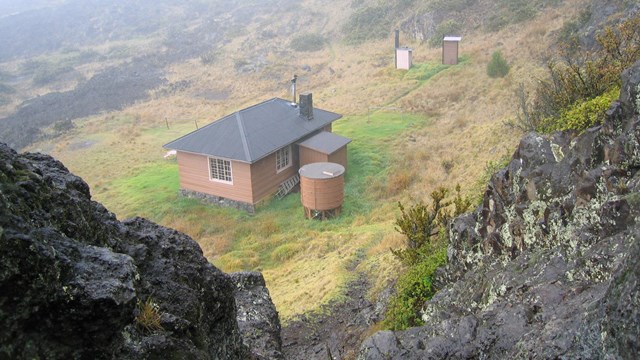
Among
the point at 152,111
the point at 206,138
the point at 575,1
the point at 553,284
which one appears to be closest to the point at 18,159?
the point at 553,284

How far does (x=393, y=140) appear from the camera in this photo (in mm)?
34719

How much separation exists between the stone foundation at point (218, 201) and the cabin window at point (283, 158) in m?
2.83

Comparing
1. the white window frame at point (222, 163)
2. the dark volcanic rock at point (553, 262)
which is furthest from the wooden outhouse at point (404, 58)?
the dark volcanic rock at point (553, 262)

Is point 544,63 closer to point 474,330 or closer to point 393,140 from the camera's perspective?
point 393,140

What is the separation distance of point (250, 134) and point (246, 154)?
198cm

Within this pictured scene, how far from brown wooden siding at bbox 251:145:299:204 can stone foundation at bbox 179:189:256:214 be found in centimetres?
51

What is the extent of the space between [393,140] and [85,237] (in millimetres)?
30480

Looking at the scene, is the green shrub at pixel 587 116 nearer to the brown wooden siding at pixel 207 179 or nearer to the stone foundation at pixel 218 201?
the brown wooden siding at pixel 207 179

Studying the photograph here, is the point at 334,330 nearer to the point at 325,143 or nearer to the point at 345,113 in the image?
the point at 325,143

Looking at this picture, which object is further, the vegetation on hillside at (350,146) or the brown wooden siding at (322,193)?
the brown wooden siding at (322,193)

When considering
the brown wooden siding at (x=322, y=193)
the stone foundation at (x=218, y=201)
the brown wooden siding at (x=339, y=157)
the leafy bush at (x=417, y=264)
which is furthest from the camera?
the brown wooden siding at (x=339, y=157)

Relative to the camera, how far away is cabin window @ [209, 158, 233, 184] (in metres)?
28.2

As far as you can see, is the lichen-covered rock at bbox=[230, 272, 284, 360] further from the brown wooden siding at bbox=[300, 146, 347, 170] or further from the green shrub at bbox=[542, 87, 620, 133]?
the brown wooden siding at bbox=[300, 146, 347, 170]

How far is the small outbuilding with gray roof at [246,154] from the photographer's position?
90.1ft
